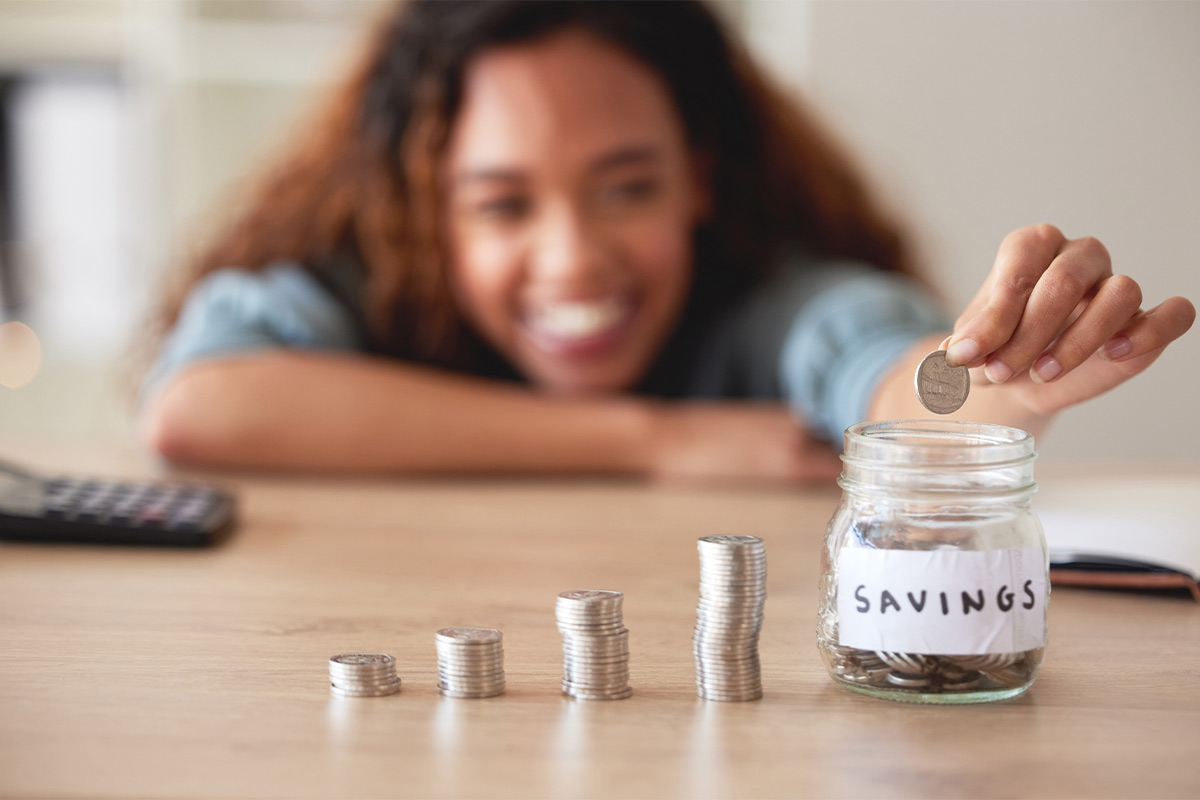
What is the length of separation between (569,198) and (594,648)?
86cm

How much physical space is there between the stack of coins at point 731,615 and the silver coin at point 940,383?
128 mm

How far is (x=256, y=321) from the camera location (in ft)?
4.02

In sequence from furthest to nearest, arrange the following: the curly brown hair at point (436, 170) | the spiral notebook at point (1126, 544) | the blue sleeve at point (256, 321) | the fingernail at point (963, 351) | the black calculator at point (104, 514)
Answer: the curly brown hair at point (436, 170) → the blue sleeve at point (256, 321) → the black calculator at point (104, 514) → the spiral notebook at point (1126, 544) → the fingernail at point (963, 351)

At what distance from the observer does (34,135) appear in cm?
249

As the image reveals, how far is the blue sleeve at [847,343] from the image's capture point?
1038 mm

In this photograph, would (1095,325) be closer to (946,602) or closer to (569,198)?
(946,602)

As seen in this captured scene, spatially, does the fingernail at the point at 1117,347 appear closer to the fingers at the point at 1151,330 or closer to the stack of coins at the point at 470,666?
the fingers at the point at 1151,330

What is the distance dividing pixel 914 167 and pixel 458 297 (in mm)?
1301

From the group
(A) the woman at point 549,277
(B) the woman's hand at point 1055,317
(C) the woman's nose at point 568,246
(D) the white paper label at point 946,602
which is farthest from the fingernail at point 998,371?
(C) the woman's nose at point 568,246

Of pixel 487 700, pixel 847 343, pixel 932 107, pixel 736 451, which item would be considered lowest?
pixel 487 700

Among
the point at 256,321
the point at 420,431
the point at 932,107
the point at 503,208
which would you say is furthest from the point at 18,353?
the point at 932,107

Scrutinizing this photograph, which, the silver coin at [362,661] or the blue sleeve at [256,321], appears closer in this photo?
the silver coin at [362,661]

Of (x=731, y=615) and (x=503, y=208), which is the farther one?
(x=503, y=208)

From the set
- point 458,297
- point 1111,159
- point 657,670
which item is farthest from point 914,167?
point 657,670
